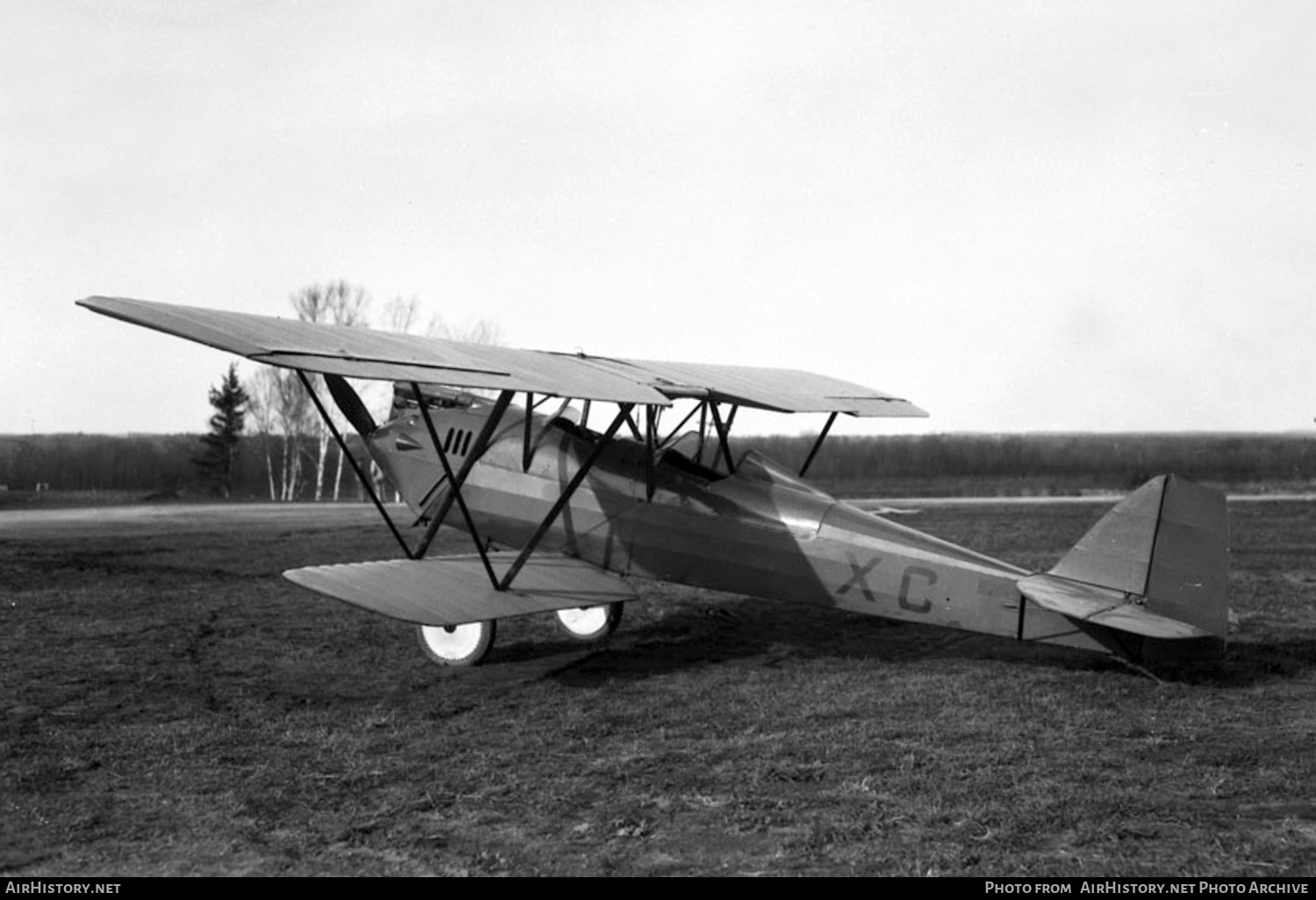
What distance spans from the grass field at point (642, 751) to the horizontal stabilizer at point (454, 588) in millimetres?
569

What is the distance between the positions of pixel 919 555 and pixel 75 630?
24.0 feet

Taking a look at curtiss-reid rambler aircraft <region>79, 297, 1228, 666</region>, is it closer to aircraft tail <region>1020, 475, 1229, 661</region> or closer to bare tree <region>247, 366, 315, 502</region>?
aircraft tail <region>1020, 475, 1229, 661</region>

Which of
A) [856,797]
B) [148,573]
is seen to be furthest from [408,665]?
[148,573]

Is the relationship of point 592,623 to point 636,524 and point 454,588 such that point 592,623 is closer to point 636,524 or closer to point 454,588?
point 636,524

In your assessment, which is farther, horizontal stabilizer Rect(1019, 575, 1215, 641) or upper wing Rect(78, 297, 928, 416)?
horizontal stabilizer Rect(1019, 575, 1215, 641)

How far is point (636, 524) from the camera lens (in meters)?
8.79

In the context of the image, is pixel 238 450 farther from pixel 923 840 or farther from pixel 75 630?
pixel 923 840

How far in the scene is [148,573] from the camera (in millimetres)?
13477

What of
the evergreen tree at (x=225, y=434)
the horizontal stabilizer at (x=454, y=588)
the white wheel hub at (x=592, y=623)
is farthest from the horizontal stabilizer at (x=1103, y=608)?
the evergreen tree at (x=225, y=434)

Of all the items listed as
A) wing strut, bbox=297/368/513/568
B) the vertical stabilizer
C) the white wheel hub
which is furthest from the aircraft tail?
wing strut, bbox=297/368/513/568

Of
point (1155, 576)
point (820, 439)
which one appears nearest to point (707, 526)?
point (820, 439)

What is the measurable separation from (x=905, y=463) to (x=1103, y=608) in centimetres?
4292

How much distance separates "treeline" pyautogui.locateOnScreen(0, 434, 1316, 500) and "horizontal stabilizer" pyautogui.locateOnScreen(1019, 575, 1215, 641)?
94.9 feet

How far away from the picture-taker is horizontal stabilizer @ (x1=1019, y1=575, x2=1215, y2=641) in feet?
21.9
